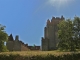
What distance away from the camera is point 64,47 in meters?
37.0

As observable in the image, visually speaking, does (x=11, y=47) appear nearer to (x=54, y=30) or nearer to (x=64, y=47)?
(x=54, y=30)

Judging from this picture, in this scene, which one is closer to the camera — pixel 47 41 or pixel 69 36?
pixel 69 36

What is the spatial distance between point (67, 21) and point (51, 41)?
52.5 metres

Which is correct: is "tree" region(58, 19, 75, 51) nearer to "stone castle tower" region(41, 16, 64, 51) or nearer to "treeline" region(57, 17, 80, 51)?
"treeline" region(57, 17, 80, 51)

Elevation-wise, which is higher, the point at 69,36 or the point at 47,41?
the point at 47,41

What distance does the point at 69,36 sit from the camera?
37.2m

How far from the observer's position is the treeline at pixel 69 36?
37.0 meters

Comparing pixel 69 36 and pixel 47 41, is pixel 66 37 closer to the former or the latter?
pixel 69 36

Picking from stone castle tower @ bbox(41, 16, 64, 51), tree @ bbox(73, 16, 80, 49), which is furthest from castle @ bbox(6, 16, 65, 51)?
tree @ bbox(73, 16, 80, 49)

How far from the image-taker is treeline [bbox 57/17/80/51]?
37.0 m

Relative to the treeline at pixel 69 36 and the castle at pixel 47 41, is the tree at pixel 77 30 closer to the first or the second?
the treeline at pixel 69 36

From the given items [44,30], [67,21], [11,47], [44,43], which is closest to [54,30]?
[44,30]

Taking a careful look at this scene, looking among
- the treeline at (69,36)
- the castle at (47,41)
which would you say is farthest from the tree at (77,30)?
the castle at (47,41)

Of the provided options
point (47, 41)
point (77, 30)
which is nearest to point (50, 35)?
point (47, 41)
